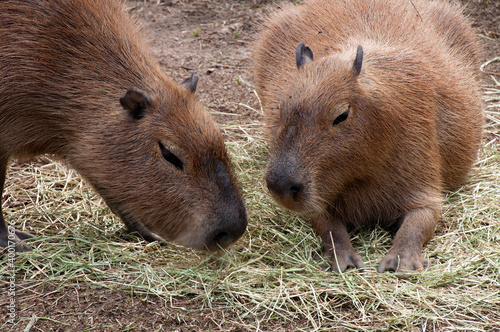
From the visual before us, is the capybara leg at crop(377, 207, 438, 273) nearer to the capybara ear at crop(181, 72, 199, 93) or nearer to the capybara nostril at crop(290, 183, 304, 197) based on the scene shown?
the capybara nostril at crop(290, 183, 304, 197)

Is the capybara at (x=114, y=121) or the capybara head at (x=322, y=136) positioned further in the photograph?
the capybara head at (x=322, y=136)

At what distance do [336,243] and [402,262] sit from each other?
1.67 feet

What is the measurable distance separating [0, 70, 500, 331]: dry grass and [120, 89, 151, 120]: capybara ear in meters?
1.12

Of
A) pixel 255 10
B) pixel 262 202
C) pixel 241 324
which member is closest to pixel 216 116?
pixel 262 202

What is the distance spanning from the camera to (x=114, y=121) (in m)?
4.20

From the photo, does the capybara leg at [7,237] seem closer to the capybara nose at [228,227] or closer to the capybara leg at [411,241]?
A: the capybara nose at [228,227]

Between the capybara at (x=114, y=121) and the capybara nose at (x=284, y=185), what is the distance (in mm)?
261

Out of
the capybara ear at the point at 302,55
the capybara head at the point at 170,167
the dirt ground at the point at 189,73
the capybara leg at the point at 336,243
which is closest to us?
the dirt ground at the point at 189,73

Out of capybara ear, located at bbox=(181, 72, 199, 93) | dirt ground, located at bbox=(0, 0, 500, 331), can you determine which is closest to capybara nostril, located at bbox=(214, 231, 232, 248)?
dirt ground, located at bbox=(0, 0, 500, 331)

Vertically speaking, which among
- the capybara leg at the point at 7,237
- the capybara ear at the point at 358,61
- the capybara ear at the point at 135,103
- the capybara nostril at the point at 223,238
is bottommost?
the capybara leg at the point at 7,237

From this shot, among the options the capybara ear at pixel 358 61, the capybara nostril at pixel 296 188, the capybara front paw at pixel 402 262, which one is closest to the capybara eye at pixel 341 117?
the capybara ear at pixel 358 61

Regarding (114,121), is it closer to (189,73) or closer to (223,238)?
(223,238)

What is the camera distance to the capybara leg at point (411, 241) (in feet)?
14.6

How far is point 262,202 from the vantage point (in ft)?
18.0
